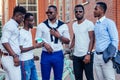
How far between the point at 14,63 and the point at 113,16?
26.5 ft

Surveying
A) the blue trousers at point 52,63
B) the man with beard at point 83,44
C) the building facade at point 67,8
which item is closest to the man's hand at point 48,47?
the blue trousers at point 52,63

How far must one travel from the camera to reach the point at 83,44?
330 inches

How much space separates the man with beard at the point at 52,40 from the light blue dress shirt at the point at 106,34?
751mm

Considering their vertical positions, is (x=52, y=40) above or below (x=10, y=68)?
above

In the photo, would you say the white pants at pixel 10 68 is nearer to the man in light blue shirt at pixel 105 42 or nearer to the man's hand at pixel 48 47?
the man's hand at pixel 48 47

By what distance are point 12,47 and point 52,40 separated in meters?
1.00

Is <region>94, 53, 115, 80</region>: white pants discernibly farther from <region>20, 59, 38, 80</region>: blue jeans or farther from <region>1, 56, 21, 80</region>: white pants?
<region>20, 59, 38, 80</region>: blue jeans

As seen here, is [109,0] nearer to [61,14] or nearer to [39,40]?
[39,40]

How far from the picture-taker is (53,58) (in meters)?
8.34

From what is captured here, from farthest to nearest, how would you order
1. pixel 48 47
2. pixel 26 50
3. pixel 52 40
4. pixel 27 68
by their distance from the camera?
pixel 27 68
pixel 26 50
pixel 52 40
pixel 48 47

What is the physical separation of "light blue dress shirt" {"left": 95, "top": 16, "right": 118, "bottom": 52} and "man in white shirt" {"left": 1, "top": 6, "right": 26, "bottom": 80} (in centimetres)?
145

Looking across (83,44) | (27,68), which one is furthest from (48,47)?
(27,68)

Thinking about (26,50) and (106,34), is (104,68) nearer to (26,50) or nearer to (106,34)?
(106,34)

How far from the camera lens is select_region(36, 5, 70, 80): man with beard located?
8273mm
